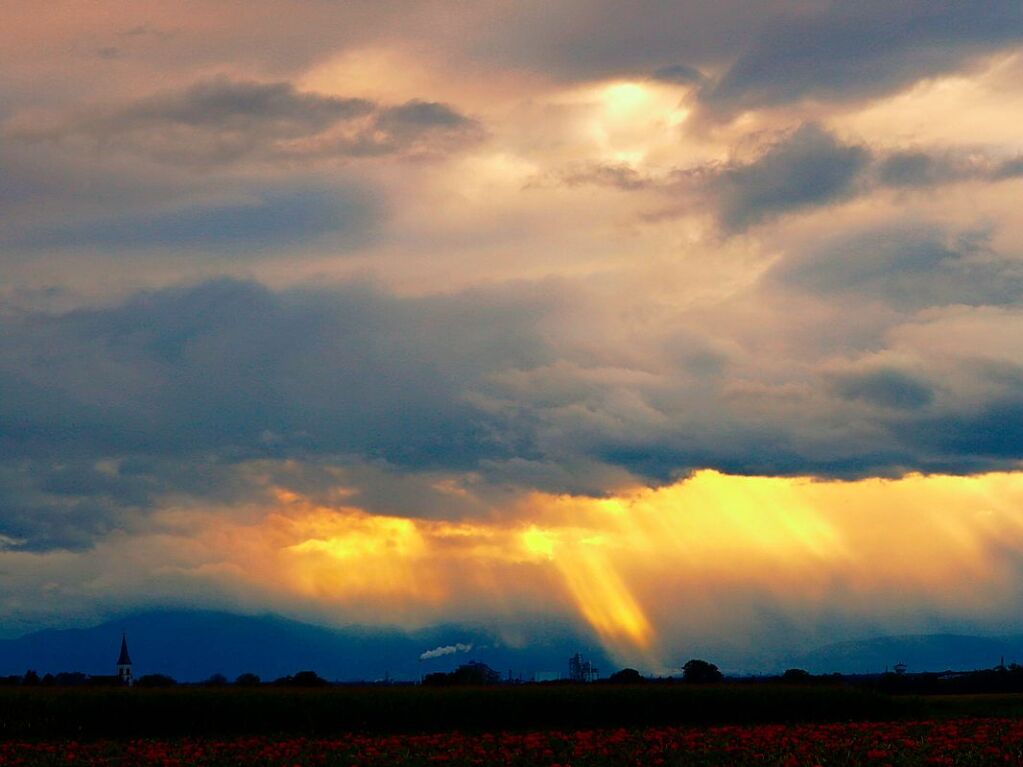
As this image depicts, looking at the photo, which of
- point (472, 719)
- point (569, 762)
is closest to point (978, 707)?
point (472, 719)

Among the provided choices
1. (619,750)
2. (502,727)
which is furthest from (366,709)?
(619,750)

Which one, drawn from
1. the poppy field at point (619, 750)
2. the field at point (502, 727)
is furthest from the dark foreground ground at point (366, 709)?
the poppy field at point (619, 750)

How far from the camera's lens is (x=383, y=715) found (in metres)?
56.1

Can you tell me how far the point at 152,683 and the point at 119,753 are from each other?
73.3 ft

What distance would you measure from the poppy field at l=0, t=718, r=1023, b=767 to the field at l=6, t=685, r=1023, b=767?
84 mm

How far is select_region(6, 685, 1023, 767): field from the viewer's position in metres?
35.2

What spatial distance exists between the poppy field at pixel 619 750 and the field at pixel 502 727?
0.27ft

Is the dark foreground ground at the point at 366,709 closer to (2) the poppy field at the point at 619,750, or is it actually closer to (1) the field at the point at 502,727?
(1) the field at the point at 502,727

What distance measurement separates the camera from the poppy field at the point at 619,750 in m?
33.6

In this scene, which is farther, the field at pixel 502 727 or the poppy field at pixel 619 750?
the field at pixel 502 727

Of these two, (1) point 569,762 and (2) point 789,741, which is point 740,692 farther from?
(1) point 569,762

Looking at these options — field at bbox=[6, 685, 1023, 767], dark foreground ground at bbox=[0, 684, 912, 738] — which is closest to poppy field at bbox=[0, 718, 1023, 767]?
field at bbox=[6, 685, 1023, 767]

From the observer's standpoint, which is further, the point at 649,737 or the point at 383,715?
the point at 383,715

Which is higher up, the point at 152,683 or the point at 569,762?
the point at 152,683
